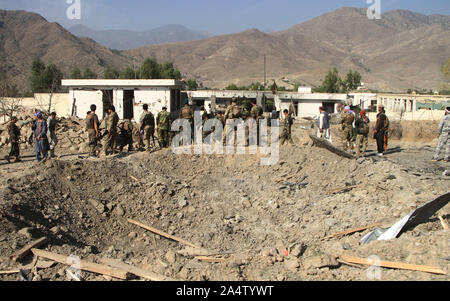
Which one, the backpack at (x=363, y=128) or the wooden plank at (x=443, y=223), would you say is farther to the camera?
the backpack at (x=363, y=128)

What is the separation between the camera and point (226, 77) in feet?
355

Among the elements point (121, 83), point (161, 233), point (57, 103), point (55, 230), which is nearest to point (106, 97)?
point (121, 83)

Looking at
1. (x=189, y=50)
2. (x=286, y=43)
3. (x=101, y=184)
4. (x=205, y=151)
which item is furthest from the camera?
(x=286, y=43)

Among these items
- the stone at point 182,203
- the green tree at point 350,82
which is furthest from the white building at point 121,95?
the green tree at point 350,82

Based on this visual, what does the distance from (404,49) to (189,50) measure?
8557 centimetres

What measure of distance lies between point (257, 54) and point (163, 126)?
130m

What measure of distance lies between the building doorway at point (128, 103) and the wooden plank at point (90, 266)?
1768 centimetres

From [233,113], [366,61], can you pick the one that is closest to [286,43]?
[366,61]

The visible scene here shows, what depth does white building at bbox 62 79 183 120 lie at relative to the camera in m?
21.3

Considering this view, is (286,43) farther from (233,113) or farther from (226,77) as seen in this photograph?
(233,113)

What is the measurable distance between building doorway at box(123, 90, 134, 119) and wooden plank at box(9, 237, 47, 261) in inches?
682

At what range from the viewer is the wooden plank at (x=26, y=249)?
469 cm

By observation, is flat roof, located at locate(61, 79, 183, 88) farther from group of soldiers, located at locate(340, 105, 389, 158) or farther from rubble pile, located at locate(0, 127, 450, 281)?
group of soldiers, located at locate(340, 105, 389, 158)

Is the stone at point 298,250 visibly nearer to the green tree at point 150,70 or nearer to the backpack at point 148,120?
the backpack at point 148,120
